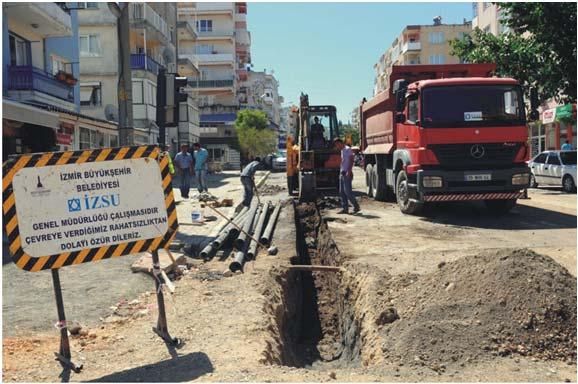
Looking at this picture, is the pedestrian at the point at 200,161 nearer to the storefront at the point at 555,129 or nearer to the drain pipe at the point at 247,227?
the drain pipe at the point at 247,227

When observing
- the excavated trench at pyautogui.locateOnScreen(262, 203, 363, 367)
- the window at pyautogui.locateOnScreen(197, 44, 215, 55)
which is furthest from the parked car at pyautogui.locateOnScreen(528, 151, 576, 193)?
the window at pyautogui.locateOnScreen(197, 44, 215, 55)

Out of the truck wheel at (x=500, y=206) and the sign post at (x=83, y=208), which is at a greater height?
the sign post at (x=83, y=208)

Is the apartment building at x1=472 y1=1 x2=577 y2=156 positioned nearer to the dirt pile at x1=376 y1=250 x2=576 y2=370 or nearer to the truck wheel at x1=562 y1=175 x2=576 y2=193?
the truck wheel at x1=562 y1=175 x2=576 y2=193

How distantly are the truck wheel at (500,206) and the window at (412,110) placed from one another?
3047 millimetres

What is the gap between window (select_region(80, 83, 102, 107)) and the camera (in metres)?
33.7

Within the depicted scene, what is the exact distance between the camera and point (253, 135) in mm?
59812

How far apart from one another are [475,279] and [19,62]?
19.1 metres

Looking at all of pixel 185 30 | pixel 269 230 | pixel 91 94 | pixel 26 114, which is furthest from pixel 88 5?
pixel 269 230

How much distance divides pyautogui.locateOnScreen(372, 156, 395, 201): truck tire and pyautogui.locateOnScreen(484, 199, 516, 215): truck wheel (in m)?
3.42

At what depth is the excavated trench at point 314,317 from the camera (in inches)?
265

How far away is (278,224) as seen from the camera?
13.2 metres

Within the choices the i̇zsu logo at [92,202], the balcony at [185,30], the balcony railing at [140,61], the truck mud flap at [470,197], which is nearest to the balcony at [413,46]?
the balcony at [185,30]

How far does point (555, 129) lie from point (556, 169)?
12661 mm

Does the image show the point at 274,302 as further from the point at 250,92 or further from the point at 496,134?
the point at 250,92
